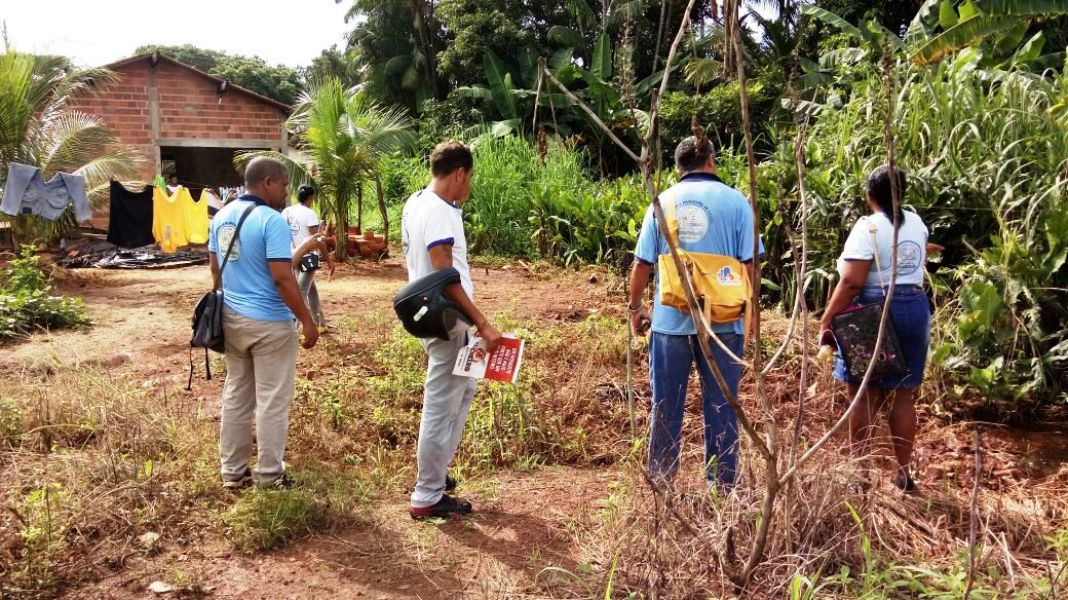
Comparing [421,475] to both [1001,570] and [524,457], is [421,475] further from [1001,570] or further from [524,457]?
[1001,570]

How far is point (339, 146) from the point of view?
42.3 ft

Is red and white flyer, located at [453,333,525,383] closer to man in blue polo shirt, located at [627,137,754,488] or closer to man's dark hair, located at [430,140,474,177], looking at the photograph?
man in blue polo shirt, located at [627,137,754,488]

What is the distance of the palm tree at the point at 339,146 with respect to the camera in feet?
42.2

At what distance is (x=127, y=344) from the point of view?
24.3 feet

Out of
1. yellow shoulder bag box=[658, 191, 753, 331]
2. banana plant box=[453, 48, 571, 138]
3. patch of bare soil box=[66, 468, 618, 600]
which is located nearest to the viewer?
patch of bare soil box=[66, 468, 618, 600]

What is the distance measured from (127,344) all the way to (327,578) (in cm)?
521

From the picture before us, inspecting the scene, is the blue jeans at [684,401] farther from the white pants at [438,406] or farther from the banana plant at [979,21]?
the banana plant at [979,21]

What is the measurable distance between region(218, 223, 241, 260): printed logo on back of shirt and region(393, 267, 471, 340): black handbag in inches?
37.7

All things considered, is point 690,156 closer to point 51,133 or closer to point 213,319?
point 213,319

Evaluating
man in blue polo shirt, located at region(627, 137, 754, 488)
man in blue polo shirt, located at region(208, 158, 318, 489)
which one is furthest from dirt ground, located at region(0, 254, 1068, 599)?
man in blue polo shirt, located at region(208, 158, 318, 489)

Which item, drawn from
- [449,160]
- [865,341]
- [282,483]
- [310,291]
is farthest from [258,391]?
[310,291]

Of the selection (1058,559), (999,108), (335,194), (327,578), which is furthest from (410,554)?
(335,194)

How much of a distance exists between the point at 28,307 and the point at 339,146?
5.90 m

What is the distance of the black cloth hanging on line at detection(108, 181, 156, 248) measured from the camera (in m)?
13.6
